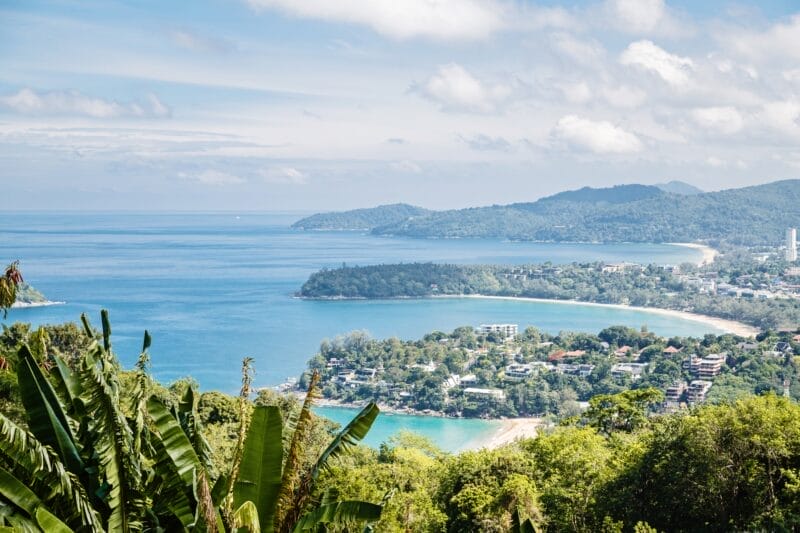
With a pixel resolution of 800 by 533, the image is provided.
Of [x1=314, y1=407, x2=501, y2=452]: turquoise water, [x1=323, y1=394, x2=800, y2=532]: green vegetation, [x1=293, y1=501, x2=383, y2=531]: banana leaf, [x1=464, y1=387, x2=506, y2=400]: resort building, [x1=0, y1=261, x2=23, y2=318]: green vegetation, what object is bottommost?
[x1=314, y1=407, x2=501, y2=452]: turquoise water

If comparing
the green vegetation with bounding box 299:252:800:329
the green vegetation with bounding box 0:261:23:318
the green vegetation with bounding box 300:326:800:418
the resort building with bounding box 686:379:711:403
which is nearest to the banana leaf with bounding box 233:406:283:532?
the green vegetation with bounding box 0:261:23:318

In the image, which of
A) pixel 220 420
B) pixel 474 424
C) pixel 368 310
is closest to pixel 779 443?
pixel 220 420

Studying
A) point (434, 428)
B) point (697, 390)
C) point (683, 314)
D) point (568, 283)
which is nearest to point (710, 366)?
point (697, 390)

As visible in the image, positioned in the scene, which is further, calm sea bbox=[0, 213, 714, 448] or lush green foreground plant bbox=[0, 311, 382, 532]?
calm sea bbox=[0, 213, 714, 448]

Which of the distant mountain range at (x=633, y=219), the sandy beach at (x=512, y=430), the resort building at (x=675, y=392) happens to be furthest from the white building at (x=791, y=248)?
the sandy beach at (x=512, y=430)

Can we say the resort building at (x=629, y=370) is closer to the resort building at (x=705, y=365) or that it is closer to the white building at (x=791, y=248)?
the resort building at (x=705, y=365)

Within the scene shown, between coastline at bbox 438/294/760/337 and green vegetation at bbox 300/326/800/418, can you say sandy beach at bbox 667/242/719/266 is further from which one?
green vegetation at bbox 300/326/800/418
